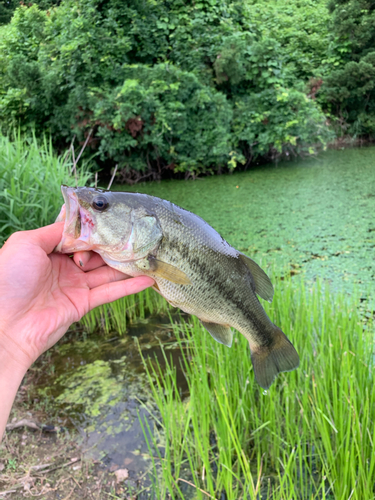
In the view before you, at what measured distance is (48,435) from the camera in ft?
6.77

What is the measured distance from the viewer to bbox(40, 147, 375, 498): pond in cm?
220

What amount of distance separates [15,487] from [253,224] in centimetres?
396

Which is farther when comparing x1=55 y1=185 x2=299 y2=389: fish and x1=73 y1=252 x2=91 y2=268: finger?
x1=73 y1=252 x2=91 y2=268: finger

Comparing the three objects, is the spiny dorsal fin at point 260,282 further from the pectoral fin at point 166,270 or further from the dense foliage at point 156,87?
the dense foliage at point 156,87

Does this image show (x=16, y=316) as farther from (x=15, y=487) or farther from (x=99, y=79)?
(x=99, y=79)

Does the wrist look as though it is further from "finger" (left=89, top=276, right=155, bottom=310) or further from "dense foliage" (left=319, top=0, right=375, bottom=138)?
"dense foliage" (left=319, top=0, right=375, bottom=138)

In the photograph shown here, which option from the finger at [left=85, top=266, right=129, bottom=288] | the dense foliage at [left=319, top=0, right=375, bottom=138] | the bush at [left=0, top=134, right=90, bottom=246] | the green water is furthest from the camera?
the dense foliage at [left=319, top=0, right=375, bottom=138]

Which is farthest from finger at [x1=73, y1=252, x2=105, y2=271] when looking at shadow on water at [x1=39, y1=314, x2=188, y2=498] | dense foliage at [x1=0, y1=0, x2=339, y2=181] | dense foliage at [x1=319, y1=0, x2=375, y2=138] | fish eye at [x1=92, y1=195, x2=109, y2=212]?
dense foliage at [x1=319, y1=0, x2=375, y2=138]

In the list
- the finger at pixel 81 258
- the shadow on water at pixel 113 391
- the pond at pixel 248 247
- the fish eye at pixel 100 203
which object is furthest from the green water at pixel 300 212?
the fish eye at pixel 100 203

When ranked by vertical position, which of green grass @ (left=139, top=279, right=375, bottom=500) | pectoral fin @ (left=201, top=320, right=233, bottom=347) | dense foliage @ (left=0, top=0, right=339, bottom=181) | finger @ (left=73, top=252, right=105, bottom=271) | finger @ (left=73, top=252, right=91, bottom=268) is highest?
dense foliage @ (left=0, top=0, right=339, bottom=181)

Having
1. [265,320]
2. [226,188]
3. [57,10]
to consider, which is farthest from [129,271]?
[57,10]

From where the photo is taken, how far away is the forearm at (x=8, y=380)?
109 cm

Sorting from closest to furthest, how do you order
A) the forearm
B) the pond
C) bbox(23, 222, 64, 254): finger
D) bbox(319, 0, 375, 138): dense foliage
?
the forearm < bbox(23, 222, 64, 254): finger < the pond < bbox(319, 0, 375, 138): dense foliage

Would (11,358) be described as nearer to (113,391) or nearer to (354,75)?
(113,391)
